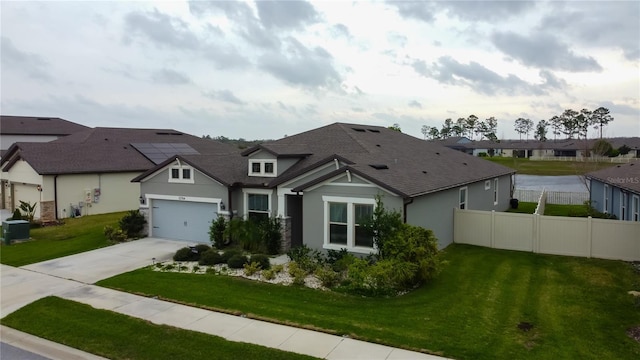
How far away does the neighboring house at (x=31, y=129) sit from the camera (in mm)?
55406

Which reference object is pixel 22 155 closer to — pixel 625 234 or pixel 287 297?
pixel 287 297

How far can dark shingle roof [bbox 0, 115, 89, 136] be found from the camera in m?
56.1

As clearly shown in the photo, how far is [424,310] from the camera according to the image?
11828mm

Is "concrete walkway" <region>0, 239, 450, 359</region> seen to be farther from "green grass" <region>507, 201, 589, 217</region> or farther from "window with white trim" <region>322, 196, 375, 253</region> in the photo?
"green grass" <region>507, 201, 589, 217</region>

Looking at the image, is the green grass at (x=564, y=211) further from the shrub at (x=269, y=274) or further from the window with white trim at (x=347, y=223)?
the shrub at (x=269, y=274)

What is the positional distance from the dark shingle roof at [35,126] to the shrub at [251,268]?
Result: 51992mm

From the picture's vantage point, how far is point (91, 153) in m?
32.8

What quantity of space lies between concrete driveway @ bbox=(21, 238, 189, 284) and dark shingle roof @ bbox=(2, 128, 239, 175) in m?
9.88

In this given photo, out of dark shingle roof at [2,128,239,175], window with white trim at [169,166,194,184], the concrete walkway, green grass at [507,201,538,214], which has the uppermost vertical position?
dark shingle roof at [2,128,239,175]

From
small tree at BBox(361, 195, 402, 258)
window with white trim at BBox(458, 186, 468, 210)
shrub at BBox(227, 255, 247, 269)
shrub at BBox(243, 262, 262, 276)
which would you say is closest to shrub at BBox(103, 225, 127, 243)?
shrub at BBox(227, 255, 247, 269)

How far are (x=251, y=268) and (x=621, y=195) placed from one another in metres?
17.3

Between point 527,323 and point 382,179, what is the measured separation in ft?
22.7

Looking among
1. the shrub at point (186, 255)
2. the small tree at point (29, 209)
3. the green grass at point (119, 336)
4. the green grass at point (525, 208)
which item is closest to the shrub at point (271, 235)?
the shrub at point (186, 255)

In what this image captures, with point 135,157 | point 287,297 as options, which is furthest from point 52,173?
point 287,297
